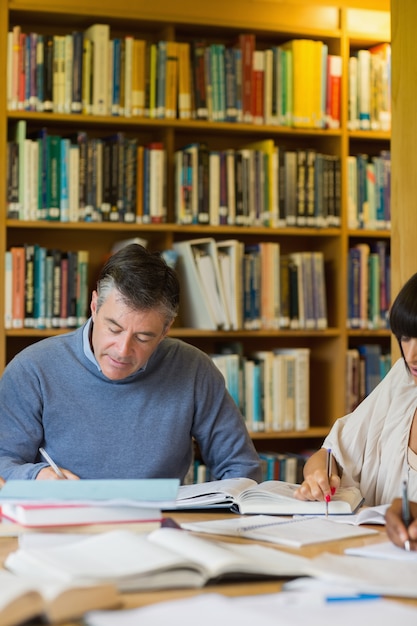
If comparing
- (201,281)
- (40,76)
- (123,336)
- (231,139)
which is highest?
(40,76)

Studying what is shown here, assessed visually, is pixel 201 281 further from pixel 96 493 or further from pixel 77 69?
pixel 96 493

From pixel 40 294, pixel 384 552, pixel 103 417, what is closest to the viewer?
pixel 384 552

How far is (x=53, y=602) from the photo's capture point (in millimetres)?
1105

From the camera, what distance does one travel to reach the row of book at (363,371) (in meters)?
3.91

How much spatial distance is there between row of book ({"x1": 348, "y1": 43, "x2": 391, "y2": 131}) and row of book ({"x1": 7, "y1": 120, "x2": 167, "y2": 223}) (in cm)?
87

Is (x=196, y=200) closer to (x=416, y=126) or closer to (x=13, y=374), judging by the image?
(x=416, y=126)

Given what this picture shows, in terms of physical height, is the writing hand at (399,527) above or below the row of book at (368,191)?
below

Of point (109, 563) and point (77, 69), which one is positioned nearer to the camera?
point (109, 563)

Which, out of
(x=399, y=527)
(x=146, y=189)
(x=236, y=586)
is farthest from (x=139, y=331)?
(x=146, y=189)

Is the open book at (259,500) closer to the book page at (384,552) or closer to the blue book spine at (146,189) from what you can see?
the book page at (384,552)

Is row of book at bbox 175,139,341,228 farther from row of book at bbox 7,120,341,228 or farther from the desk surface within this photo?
the desk surface

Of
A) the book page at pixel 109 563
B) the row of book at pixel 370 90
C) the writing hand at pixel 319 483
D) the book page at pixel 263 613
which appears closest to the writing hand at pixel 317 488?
the writing hand at pixel 319 483

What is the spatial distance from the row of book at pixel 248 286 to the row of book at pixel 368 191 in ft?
0.75

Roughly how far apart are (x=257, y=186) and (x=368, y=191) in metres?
0.50
